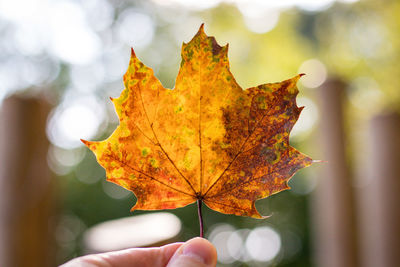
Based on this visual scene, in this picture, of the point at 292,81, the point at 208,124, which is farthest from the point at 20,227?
the point at 292,81

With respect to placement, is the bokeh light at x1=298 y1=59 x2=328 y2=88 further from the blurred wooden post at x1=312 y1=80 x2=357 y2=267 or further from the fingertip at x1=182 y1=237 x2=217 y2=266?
the fingertip at x1=182 y1=237 x2=217 y2=266

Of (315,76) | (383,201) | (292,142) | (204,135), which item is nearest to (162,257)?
(204,135)

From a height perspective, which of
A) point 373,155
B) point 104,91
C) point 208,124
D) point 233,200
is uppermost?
point 104,91

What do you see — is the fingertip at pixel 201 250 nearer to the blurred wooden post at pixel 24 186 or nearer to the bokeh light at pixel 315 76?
the blurred wooden post at pixel 24 186

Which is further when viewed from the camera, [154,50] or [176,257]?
[154,50]

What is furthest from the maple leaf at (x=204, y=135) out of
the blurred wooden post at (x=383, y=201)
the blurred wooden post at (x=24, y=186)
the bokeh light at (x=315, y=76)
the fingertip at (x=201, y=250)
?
the blurred wooden post at (x=383, y=201)

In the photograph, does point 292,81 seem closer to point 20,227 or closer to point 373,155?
point 20,227

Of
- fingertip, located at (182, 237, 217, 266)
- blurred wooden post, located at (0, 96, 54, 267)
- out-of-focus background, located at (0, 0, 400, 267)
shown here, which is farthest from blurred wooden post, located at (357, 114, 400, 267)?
fingertip, located at (182, 237, 217, 266)
